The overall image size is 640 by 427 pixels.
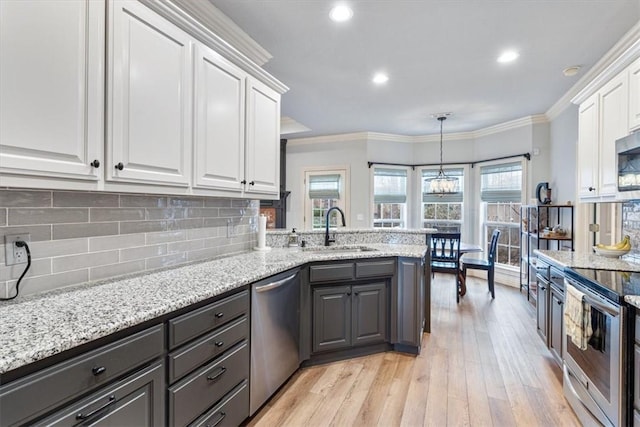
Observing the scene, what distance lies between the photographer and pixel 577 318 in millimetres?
1933

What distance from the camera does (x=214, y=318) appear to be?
1582 mm

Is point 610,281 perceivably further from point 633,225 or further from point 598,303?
point 633,225

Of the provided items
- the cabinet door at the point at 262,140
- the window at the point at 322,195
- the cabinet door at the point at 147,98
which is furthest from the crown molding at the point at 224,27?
the window at the point at 322,195

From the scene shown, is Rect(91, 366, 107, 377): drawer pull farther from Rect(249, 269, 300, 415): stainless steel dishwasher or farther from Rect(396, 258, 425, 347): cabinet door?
Rect(396, 258, 425, 347): cabinet door

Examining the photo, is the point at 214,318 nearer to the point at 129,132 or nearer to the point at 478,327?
the point at 129,132

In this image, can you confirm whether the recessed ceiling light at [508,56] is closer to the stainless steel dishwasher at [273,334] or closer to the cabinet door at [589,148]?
the cabinet door at [589,148]

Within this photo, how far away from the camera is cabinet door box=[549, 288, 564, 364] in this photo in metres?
2.39

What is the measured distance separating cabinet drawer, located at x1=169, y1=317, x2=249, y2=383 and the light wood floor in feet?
2.11

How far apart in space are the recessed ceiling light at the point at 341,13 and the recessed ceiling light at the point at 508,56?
1602 millimetres

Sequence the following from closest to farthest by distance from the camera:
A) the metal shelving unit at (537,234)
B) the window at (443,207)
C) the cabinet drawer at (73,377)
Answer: the cabinet drawer at (73,377)
the metal shelving unit at (537,234)
the window at (443,207)

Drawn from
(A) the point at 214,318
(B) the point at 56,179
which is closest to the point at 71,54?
(B) the point at 56,179

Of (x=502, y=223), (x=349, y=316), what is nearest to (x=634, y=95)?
(x=349, y=316)

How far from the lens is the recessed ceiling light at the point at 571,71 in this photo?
3.26 meters

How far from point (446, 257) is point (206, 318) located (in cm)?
384
